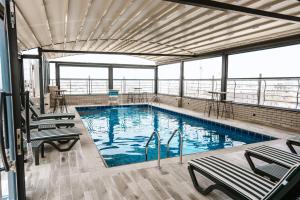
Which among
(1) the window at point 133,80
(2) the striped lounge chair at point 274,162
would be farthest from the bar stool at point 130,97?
(2) the striped lounge chair at point 274,162

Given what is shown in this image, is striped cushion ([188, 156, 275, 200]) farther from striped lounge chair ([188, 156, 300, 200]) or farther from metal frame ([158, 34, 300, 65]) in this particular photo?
metal frame ([158, 34, 300, 65])

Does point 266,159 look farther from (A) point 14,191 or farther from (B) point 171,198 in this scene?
(A) point 14,191

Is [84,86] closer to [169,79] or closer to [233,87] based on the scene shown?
[169,79]

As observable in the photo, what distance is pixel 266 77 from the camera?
6.33 m

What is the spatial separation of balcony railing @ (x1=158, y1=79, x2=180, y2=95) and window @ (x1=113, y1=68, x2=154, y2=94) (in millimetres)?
683

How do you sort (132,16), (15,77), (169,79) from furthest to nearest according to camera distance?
(169,79), (132,16), (15,77)

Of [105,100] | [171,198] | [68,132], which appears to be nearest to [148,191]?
[171,198]

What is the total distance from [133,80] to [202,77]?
4721mm

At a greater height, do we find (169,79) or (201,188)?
(169,79)

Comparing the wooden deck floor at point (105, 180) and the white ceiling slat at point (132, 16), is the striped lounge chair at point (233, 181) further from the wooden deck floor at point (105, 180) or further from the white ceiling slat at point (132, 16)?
the white ceiling slat at point (132, 16)

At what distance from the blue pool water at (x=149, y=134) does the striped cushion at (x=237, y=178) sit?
1.34 meters

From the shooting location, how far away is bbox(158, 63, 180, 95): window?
1132 cm

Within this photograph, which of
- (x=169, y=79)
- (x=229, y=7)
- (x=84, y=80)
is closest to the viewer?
(x=229, y=7)

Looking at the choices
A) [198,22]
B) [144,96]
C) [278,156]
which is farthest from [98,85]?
[278,156]
